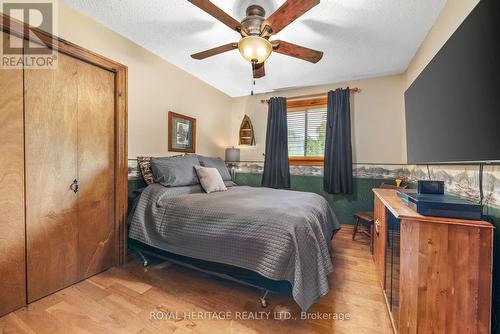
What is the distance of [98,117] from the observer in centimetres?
200

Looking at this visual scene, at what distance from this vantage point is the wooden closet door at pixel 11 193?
4.71 feet

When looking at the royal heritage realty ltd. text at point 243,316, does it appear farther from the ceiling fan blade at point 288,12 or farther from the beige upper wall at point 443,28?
the beige upper wall at point 443,28

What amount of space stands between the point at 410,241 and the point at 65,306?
7.52 ft

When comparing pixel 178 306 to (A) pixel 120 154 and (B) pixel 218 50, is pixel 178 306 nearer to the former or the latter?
(A) pixel 120 154

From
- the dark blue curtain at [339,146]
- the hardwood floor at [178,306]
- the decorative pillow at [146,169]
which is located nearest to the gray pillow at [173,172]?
the decorative pillow at [146,169]

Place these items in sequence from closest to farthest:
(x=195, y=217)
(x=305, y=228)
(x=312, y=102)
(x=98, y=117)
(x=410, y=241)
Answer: (x=410, y=241) → (x=305, y=228) → (x=195, y=217) → (x=98, y=117) → (x=312, y=102)

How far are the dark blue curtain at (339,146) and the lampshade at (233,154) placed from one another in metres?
1.58

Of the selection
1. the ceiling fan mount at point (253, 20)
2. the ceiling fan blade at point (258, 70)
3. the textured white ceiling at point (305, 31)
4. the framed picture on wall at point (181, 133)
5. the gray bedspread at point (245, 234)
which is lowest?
the gray bedspread at point (245, 234)

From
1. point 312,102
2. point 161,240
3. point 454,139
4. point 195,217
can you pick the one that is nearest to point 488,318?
point 454,139

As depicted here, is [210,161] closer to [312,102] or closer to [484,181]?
[312,102]

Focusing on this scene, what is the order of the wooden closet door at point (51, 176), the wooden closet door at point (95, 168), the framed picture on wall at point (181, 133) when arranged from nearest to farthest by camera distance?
the wooden closet door at point (51, 176)
the wooden closet door at point (95, 168)
the framed picture on wall at point (181, 133)

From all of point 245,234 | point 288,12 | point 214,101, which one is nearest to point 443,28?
point 288,12

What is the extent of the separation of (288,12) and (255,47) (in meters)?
0.32

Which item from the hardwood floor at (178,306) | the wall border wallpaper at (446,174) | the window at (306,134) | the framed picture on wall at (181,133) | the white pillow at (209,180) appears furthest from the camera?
the window at (306,134)
